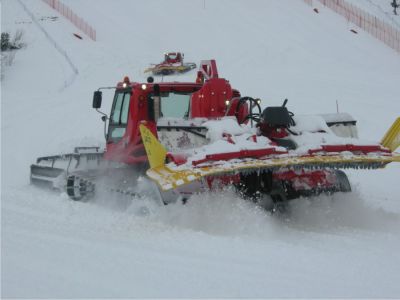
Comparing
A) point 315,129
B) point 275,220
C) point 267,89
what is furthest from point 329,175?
point 267,89

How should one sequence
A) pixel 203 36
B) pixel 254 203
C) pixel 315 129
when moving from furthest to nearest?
pixel 203 36 → pixel 315 129 → pixel 254 203

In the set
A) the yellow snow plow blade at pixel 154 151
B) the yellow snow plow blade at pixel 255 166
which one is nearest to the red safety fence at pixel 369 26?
the yellow snow plow blade at pixel 255 166

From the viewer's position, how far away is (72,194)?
26.2 feet

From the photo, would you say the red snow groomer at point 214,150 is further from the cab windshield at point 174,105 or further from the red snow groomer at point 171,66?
the red snow groomer at point 171,66

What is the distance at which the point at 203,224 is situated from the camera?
5.47 metres

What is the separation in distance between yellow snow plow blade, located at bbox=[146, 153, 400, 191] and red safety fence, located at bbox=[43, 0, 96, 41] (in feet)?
82.9

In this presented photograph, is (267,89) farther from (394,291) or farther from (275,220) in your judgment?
(394,291)

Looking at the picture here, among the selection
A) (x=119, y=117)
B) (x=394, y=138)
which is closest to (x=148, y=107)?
(x=119, y=117)

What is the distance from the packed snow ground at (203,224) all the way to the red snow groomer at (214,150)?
0.25 metres

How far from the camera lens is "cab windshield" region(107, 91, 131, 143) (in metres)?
8.04

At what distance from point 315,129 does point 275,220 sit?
1327 mm

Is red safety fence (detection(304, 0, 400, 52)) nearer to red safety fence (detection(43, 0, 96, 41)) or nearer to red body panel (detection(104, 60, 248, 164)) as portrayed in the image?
red safety fence (detection(43, 0, 96, 41))

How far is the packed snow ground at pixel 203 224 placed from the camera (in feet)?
12.0

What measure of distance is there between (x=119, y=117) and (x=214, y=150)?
3.10 meters
